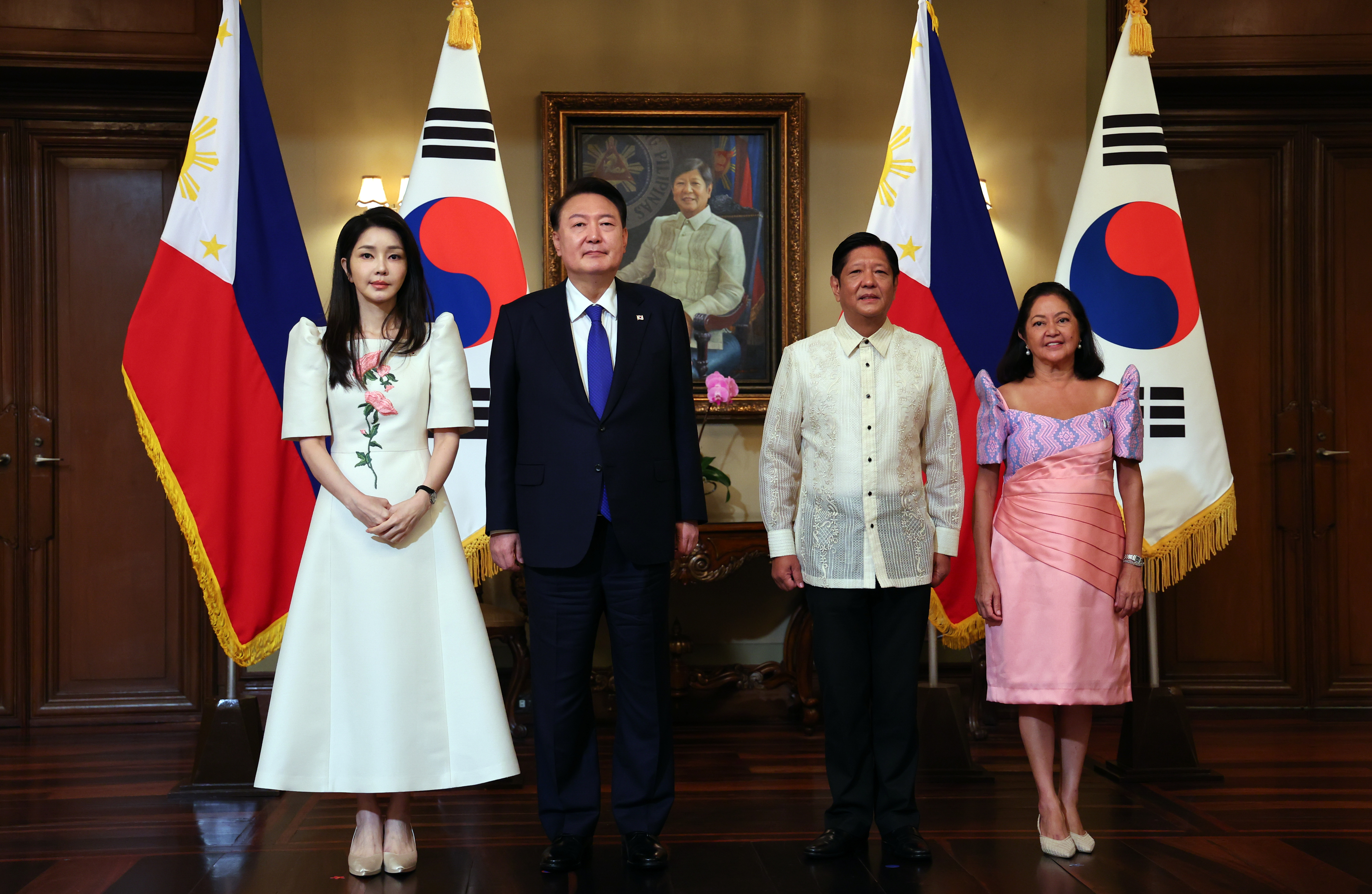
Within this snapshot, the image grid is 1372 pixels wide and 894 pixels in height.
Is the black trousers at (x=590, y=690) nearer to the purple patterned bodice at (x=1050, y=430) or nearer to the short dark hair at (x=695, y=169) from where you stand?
the purple patterned bodice at (x=1050, y=430)

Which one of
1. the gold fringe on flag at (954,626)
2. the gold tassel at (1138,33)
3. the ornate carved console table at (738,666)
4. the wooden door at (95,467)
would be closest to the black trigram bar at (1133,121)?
the gold tassel at (1138,33)

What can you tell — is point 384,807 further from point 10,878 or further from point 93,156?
point 93,156

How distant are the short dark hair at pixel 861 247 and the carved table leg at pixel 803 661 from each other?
194 centimetres

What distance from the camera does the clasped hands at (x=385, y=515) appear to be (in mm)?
2322

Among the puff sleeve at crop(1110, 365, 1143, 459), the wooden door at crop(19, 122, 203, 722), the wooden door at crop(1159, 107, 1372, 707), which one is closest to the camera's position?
the puff sleeve at crop(1110, 365, 1143, 459)

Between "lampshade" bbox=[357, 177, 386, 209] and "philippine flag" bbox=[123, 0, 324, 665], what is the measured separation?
923mm

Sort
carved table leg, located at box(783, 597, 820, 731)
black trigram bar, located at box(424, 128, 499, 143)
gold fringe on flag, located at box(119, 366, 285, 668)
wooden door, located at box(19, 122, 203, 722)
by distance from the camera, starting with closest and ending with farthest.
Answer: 1. gold fringe on flag, located at box(119, 366, 285, 668)
2. black trigram bar, located at box(424, 128, 499, 143)
3. carved table leg, located at box(783, 597, 820, 731)
4. wooden door, located at box(19, 122, 203, 722)

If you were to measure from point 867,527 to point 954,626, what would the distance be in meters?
1.21

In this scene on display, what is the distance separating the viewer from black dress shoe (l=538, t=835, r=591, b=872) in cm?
240

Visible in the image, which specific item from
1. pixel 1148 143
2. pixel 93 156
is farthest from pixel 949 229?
pixel 93 156

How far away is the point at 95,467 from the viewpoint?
446 cm

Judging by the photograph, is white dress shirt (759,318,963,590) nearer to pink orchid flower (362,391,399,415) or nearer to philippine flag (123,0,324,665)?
pink orchid flower (362,391,399,415)

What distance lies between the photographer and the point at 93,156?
4488 millimetres

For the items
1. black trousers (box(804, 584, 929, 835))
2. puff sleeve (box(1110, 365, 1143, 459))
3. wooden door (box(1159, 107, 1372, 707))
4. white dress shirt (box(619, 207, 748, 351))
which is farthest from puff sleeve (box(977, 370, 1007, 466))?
wooden door (box(1159, 107, 1372, 707))
